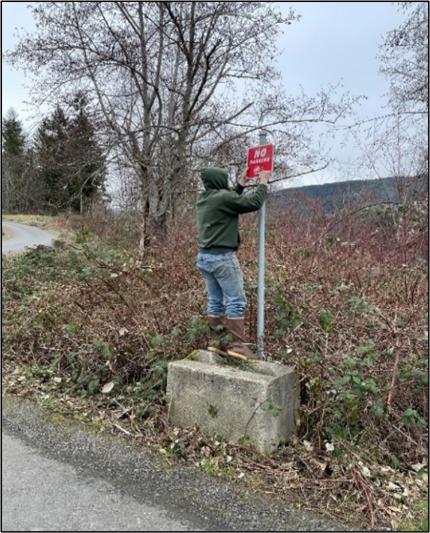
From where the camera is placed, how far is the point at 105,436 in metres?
3.50

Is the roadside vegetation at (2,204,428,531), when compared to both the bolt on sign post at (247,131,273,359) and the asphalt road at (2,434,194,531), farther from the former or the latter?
the asphalt road at (2,434,194,531)

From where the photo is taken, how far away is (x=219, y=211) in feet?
11.7

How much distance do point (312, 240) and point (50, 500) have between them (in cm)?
499

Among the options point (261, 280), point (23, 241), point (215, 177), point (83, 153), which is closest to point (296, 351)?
point (261, 280)

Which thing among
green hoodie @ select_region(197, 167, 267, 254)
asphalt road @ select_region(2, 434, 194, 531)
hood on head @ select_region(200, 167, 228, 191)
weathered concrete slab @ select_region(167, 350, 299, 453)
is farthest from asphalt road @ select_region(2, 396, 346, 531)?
hood on head @ select_region(200, 167, 228, 191)

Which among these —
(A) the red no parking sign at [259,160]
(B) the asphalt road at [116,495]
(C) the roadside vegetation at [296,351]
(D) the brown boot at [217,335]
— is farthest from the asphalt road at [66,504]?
(A) the red no parking sign at [259,160]

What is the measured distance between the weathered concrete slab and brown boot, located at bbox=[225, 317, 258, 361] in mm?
84

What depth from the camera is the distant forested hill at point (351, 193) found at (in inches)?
339

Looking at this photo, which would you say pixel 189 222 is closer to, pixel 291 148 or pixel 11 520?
pixel 291 148

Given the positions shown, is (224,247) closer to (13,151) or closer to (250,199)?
(250,199)

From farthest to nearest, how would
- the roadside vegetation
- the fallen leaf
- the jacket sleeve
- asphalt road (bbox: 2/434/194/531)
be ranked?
the fallen leaf → the jacket sleeve → the roadside vegetation → asphalt road (bbox: 2/434/194/531)

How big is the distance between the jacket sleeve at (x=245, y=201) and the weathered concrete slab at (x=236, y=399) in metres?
1.16

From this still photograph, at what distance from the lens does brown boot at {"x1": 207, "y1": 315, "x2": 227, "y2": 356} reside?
11.9ft

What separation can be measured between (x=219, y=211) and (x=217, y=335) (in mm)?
1027
